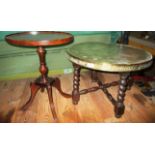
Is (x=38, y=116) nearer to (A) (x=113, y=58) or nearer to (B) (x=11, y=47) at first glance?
(A) (x=113, y=58)

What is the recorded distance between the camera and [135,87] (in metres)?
2.46

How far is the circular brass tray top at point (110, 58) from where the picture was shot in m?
1.42

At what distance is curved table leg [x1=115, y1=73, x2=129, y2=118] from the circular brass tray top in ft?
0.50

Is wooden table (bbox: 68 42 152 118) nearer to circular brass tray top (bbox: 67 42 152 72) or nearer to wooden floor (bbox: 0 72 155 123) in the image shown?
circular brass tray top (bbox: 67 42 152 72)

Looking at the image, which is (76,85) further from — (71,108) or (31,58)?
(31,58)

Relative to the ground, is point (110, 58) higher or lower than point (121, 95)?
higher

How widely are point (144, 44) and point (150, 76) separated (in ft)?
1.82

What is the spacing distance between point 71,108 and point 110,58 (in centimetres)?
80

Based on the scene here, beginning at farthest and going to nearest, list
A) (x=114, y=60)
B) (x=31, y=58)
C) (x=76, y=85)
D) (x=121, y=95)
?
(x=31, y=58) < (x=76, y=85) < (x=121, y=95) < (x=114, y=60)

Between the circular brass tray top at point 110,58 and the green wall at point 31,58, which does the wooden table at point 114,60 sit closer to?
the circular brass tray top at point 110,58

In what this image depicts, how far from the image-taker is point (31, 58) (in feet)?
8.62

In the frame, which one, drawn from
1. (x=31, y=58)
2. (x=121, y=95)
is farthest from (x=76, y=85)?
(x=31, y=58)

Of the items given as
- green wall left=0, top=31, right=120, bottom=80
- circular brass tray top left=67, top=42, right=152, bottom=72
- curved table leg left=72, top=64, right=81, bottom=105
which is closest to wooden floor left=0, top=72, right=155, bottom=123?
Answer: curved table leg left=72, top=64, right=81, bottom=105

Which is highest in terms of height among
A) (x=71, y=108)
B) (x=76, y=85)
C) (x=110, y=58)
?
(x=110, y=58)
